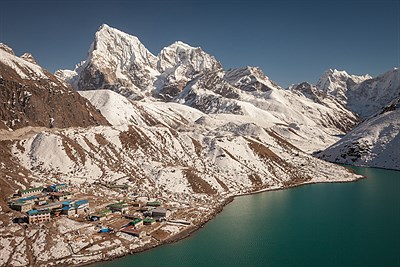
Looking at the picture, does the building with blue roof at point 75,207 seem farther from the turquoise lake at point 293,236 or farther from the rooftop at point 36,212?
the turquoise lake at point 293,236

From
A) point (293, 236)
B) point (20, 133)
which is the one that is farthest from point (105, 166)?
point (293, 236)

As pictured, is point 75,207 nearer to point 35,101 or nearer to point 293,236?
point 293,236

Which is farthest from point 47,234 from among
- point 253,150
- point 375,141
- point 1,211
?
point 375,141

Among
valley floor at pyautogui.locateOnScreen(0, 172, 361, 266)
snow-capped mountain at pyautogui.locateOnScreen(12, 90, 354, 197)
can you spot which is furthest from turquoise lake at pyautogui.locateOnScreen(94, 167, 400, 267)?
snow-capped mountain at pyautogui.locateOnScreen(12, 90, 354, 197)

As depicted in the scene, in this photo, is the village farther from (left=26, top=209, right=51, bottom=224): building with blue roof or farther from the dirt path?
the dirt path

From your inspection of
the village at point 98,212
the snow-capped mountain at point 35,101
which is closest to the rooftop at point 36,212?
the village at point 98,212

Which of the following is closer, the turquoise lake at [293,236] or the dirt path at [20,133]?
the turquoise lake at [293,236]
